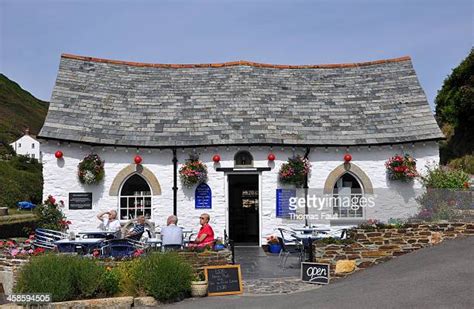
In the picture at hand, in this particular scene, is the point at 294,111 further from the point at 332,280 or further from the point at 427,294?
the point at 427,294

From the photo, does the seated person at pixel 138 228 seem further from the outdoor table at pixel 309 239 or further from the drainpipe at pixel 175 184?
the outdoor table at pixel 309 239

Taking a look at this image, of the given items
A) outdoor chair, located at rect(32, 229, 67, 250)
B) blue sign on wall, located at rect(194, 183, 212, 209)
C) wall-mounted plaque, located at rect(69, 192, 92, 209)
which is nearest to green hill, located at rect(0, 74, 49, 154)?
wall-mounted plaque, located at rect(69, 192, 92, 209)

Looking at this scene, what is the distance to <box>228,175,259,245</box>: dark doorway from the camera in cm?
1908

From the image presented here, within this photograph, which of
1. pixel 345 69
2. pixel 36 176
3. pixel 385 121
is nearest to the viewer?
pixel 385 121

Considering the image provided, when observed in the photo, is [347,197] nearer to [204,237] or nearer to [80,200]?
[204,237]

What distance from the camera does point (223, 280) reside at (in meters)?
9.70

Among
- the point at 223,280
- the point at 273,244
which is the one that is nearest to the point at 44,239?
the point at 223,280

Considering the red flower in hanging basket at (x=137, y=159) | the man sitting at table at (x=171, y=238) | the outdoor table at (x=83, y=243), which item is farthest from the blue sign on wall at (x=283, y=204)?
the outdoor table at (x=83, y=243)

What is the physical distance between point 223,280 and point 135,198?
665cm

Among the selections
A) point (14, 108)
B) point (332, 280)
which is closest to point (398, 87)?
point (332, 280)

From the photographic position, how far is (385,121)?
16.2 m

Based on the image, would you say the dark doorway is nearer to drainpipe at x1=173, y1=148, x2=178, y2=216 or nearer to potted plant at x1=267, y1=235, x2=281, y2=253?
potted plant at x1=267, y1=235, x2=281, y2=253

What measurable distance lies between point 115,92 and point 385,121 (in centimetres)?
910

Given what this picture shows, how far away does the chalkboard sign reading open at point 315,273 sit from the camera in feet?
34.0
